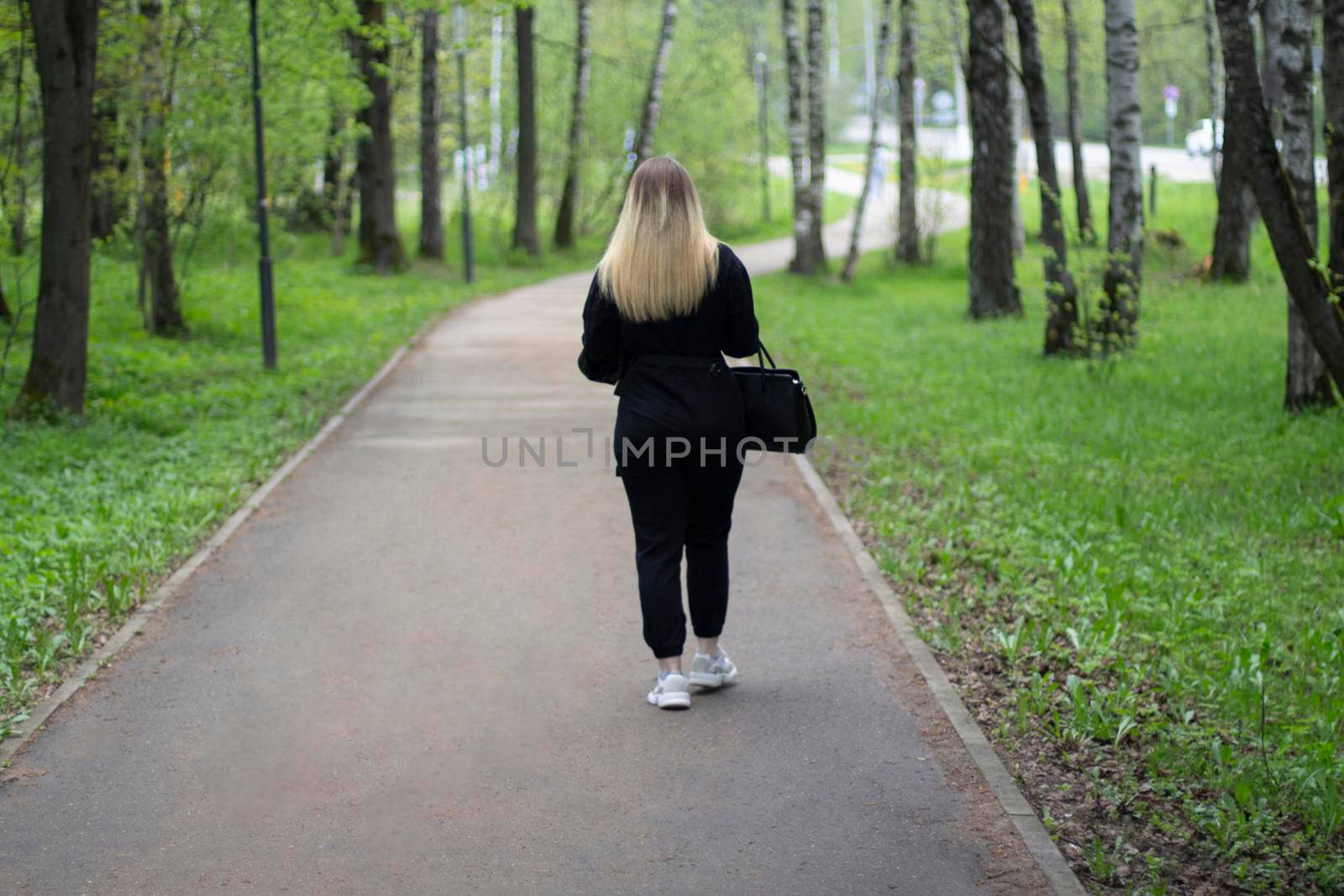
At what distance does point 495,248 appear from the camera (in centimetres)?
3656

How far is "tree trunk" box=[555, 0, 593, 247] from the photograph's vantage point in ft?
120

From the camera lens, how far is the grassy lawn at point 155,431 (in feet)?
23.8

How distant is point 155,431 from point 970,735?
8992 mm

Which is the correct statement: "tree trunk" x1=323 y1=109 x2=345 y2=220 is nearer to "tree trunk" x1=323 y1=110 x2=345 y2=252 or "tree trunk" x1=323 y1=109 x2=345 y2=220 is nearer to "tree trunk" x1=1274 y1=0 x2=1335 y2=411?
"tree trunk" x1=323 y1=110 x2=345 y2=252

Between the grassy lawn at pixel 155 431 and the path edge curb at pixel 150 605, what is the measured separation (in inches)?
3.0

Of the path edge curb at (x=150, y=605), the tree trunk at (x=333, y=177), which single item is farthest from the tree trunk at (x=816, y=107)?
the path edge curb at (x=150, y=605)

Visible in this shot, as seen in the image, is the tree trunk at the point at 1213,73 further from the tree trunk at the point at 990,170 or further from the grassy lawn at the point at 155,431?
the grassy lawn at the point at 155,431

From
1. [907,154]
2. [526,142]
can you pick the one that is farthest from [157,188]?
[526,142]

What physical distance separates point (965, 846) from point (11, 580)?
205 inches

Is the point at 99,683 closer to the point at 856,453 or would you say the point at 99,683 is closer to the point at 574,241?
the point at 856,453

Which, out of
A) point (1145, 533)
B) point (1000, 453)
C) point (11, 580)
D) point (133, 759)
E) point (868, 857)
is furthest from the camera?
point (1000, 453)

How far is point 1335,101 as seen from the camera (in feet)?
26.9

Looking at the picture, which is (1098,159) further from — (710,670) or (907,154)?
(710,670)

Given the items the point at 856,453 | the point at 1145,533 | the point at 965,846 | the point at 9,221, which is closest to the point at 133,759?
the point at 965,846
